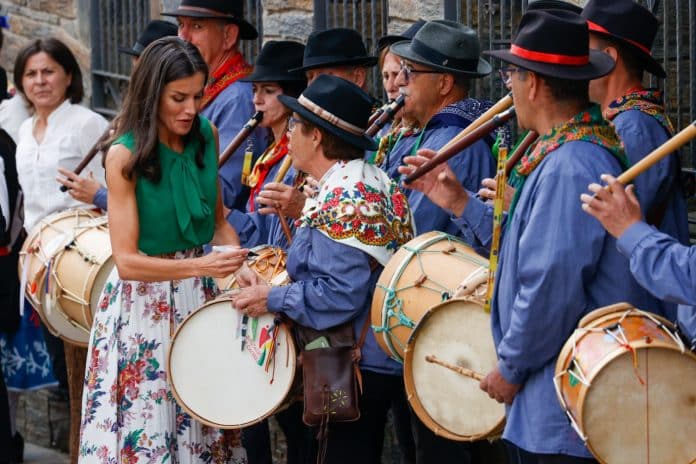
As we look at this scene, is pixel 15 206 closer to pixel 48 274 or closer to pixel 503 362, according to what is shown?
pixel 48 274

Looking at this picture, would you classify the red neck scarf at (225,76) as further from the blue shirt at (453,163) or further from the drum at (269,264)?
the blue shirt at (453,163)

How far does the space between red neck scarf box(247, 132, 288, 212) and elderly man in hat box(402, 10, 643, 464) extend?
76.8 inches

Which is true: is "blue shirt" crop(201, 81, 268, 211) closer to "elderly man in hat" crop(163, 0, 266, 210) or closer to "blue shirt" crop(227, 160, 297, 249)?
"elderly man in hat" crop(163, 0, 266, 210)

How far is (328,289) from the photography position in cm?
451

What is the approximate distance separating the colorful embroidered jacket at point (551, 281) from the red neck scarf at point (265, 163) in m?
2.06

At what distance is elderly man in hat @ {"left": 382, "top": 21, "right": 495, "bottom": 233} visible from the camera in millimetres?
4879

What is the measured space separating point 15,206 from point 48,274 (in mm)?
852

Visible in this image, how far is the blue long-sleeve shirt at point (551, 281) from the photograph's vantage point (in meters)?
3.55

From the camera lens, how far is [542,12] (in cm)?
383

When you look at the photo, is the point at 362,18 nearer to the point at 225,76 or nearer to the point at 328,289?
the point at 225,76

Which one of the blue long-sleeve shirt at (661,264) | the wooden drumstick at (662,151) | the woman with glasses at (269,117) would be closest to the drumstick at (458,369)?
the blue long-sleeve shirt at (661,264)

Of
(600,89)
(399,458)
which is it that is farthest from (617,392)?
(399,458)

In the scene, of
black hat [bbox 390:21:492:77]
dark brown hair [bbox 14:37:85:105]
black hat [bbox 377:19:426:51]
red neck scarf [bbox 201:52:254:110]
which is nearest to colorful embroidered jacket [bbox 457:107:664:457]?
black hat [bbox 390:21:492:77]

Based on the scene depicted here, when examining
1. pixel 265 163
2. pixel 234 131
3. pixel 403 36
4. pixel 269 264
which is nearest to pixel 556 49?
pixel 269 264
